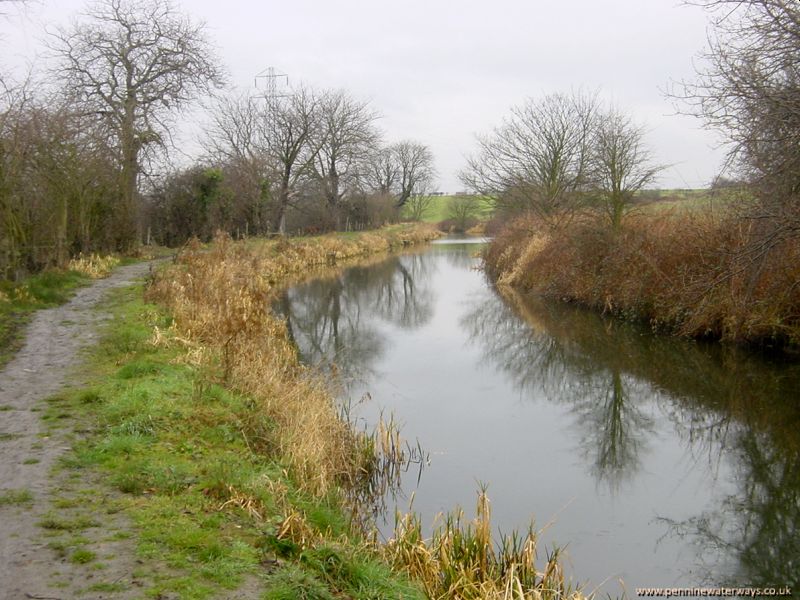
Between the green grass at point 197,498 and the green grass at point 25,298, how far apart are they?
2390 millimetres

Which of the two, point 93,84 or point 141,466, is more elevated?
point 93,84

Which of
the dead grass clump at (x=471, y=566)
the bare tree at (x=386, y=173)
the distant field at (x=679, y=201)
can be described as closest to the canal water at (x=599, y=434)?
the dead grass clump at (x=471, y=566)

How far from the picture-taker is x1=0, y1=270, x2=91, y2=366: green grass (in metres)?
9.35

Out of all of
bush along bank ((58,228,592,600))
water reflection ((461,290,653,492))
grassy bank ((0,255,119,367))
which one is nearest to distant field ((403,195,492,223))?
water reflection ((461,290,653,492))

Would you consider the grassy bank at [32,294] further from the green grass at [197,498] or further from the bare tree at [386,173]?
the bare tree at [386,173]

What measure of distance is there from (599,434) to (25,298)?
10.2 metres

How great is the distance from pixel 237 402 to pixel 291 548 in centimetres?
322

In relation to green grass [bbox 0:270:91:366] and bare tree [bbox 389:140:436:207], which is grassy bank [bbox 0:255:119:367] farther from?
bare tree [bbox 389:140:436:207]

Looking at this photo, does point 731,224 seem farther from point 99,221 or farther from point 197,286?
point 99,221

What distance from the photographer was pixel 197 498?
15.9 ft

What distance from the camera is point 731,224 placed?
44.6 feet

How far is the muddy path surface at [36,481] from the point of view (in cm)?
360

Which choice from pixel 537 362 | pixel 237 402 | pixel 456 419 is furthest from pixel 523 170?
pixel 237 402

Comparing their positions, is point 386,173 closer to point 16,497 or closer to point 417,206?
point 417,206
